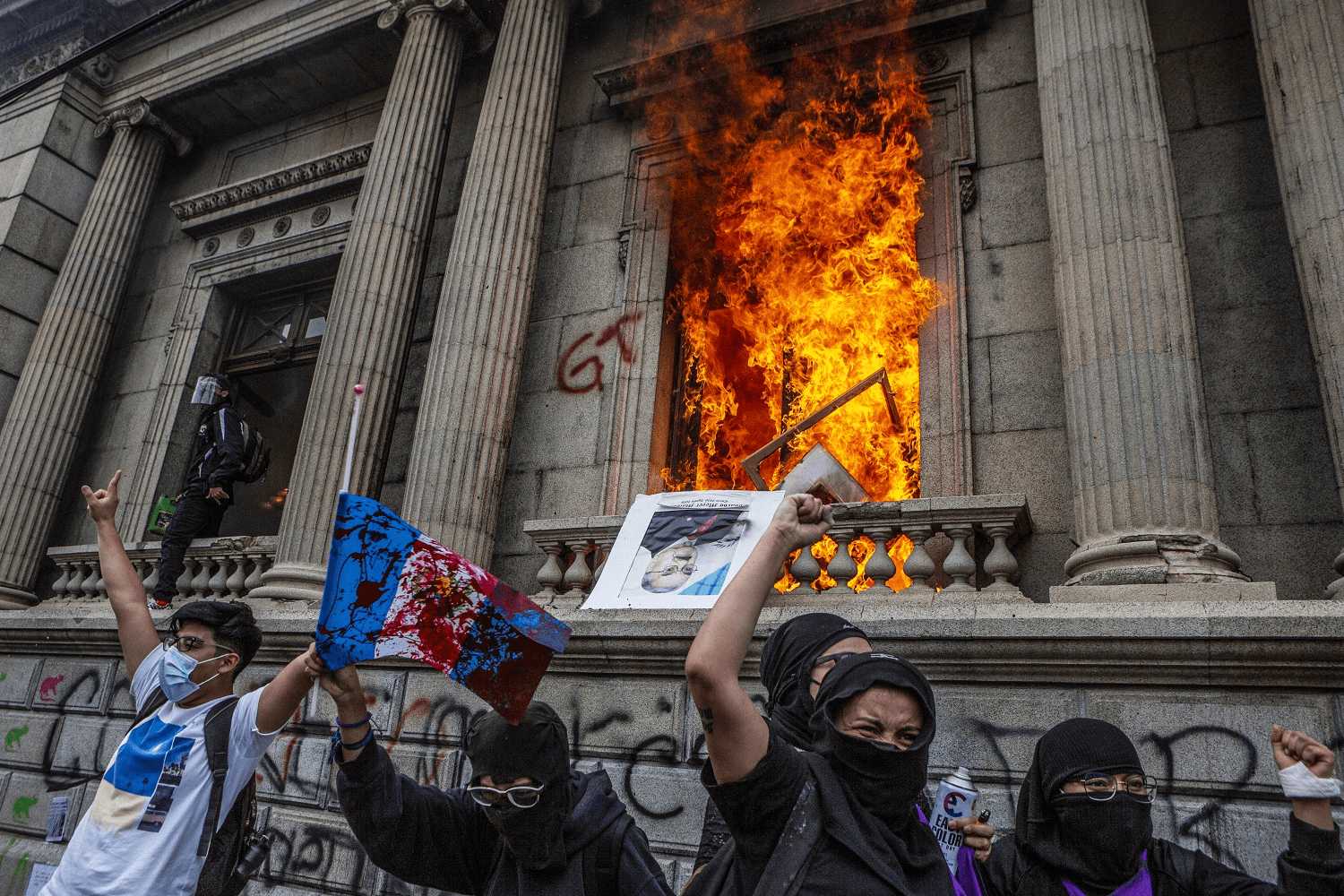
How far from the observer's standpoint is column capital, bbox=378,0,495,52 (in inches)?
423

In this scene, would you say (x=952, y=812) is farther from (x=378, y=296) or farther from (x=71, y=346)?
(x=71, y=346)

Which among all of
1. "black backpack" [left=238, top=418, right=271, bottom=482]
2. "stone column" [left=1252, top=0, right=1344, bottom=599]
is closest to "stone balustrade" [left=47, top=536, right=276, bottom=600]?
"black backpack" [left=238, top=418, right=271, bottom=482]

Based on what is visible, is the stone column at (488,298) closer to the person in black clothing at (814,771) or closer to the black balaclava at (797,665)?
the black balaclava at (797,665)

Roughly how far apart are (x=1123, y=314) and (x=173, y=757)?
6055 millimetres

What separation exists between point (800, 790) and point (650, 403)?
6.96 m

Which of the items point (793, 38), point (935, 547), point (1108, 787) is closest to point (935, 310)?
point (935, 547)

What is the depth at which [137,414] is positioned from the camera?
12266mm

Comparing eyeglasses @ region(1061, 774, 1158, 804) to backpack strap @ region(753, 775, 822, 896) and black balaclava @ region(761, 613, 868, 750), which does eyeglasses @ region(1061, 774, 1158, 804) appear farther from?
backpack strap @ region(753, 775, 822, 896)

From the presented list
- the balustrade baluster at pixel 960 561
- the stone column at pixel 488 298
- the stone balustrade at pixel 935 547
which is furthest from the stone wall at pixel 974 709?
the stone column at pixel 488 298

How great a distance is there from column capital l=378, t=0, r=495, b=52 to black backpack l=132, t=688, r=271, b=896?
9.57 m

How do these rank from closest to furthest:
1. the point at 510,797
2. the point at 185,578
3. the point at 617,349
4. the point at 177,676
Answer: the point at 510,797
the point at 177,676
the point at 617,349
the point at 185,578

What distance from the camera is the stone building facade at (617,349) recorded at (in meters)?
5.29

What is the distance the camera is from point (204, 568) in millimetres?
9367

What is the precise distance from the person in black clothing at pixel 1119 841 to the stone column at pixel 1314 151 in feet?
10.1
